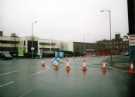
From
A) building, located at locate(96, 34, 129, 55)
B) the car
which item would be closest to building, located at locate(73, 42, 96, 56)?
building, located at locate(96, 34, 129, 55)

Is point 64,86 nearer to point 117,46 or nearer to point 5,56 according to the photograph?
point 117,46

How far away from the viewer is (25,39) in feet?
87.3

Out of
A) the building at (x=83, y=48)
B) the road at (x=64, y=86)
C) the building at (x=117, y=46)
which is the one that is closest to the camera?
the road at (x=64, y=86)

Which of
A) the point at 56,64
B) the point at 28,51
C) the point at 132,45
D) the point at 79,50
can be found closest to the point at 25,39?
the point at 28,51

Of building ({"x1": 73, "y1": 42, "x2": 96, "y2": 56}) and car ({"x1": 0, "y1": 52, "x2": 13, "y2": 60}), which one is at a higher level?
building ({"x1": 73, "y1": 42, "x2": 96, "y2": 56})

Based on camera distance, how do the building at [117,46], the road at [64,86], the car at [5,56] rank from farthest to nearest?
the car at [5,56]
the building at [117,46]
the road at [64,86]

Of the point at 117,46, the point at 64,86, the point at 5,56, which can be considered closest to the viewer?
the point at 64,86

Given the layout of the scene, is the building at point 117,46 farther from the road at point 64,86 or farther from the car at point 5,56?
the car at point 5,56

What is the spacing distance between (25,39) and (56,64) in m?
6.70

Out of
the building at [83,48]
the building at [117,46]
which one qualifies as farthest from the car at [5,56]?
the building at [83,48]

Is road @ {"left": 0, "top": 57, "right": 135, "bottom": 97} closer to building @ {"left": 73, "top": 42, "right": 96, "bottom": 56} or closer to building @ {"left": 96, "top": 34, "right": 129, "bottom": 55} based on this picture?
building @ {"left": 96, "top": 34, "right": 129, "bottom": 55}

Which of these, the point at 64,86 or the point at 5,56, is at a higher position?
the point at 5,56

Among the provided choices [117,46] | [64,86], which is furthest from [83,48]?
[64,86]

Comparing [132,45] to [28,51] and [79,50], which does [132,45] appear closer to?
[79,50]
